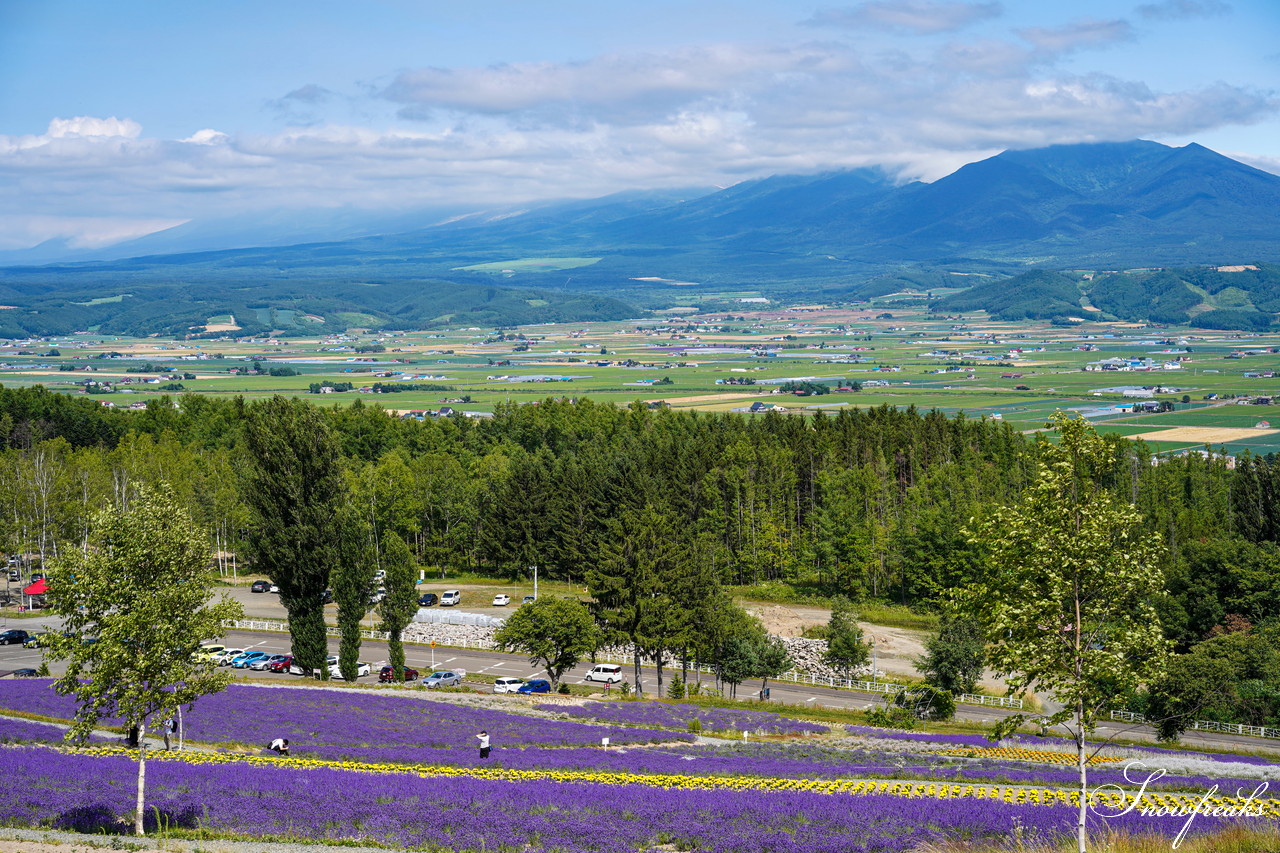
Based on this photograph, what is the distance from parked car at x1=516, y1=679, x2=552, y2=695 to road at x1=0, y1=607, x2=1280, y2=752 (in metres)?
2.74

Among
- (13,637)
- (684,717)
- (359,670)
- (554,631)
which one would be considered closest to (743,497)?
(554,631)

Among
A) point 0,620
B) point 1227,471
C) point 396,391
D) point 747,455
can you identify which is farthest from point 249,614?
point 396,391

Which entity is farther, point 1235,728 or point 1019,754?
point 1235,728

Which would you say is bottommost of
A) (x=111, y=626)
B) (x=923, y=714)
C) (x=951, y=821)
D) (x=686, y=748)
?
(x=923, y=714)

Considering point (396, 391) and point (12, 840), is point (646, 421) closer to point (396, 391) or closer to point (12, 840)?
point (12, 840)

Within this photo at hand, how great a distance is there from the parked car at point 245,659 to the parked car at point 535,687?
43.5 feet

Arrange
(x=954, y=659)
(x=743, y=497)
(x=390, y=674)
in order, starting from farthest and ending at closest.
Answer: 1. (x=743, y=497)
2. (x=390, y=674)
3. (x=954, y=659)

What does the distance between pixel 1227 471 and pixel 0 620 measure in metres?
87.1

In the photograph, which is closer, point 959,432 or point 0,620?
point 0,620

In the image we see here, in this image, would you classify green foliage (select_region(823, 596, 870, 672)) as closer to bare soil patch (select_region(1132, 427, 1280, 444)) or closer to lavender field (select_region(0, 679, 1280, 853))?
lavender field (select_region(0, 679, 1280, 853))

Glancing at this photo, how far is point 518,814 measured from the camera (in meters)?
19.0

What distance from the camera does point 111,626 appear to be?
1764 cm

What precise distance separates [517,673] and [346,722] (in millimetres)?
20051

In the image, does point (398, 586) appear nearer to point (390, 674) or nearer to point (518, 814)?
point (390, 674)
